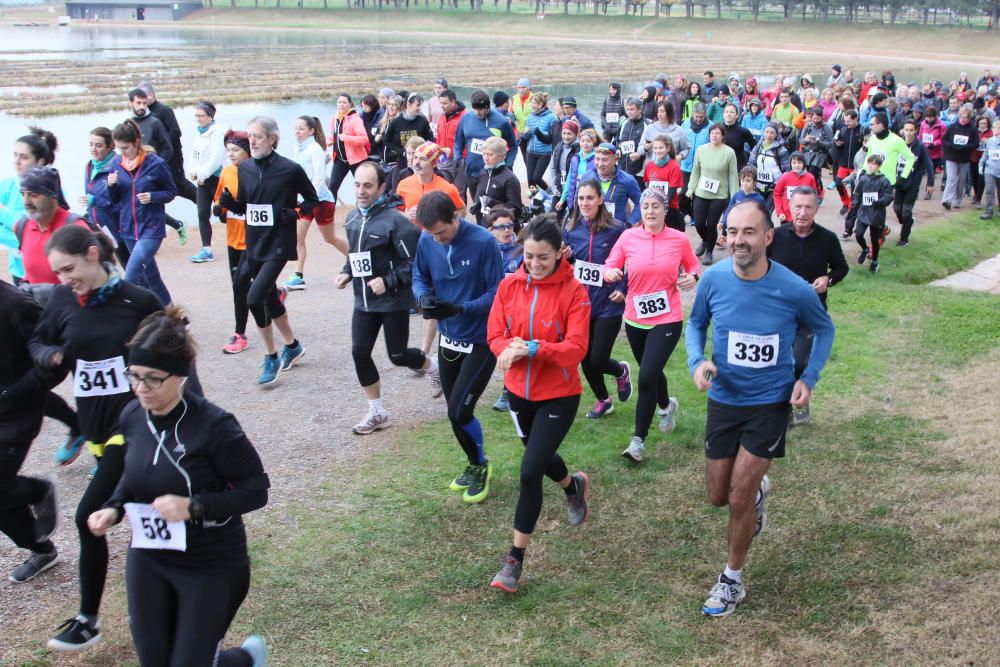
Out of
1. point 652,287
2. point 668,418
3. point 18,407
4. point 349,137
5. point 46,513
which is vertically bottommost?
point 668,418

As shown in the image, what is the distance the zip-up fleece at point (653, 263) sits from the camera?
22.7ft

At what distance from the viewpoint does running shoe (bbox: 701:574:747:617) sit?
5.05m

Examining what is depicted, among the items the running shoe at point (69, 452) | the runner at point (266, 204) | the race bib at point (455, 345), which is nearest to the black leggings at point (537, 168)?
the runner at point (266, 204)

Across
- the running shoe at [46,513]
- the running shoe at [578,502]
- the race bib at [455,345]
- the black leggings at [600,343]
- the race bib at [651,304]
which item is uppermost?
the race bib at [651,304]

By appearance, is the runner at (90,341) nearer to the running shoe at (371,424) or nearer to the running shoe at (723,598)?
the running shoe at (371,424)

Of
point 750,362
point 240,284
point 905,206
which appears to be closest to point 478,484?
point 750,362

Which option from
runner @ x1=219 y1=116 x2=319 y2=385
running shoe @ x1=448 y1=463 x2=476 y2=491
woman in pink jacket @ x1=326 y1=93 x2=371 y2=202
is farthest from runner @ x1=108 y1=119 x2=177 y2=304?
woman in pink jacket @ x1=326 y1=93 x2=371 y2=202

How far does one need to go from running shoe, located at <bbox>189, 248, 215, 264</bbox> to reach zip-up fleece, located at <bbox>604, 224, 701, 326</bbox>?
7196mm

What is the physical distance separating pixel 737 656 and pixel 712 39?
84.2 meters

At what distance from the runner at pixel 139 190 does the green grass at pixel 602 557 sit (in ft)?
10.9

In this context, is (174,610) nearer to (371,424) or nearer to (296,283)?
(371,424)

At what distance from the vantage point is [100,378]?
16.0 feet

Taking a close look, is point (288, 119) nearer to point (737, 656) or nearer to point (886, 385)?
point (886, 385)

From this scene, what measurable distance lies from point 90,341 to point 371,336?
8.75ft
